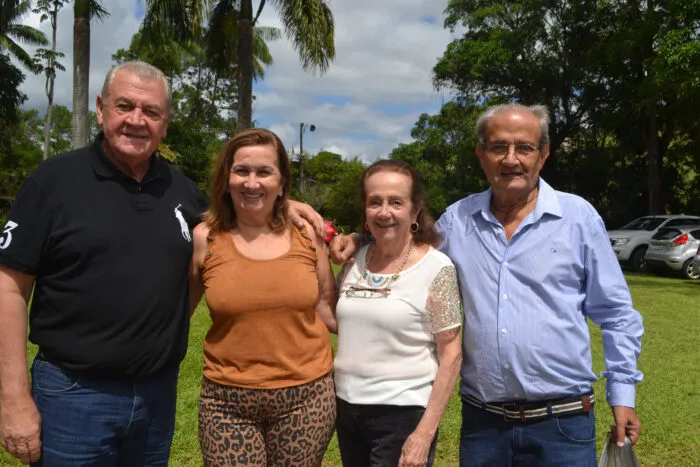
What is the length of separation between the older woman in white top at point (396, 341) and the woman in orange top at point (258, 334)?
14cm

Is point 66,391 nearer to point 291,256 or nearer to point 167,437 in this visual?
point 167,437

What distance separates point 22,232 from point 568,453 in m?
2.22

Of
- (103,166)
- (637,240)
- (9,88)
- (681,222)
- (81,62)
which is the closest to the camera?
(103,166)

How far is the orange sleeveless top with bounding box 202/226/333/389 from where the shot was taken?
2594 mm

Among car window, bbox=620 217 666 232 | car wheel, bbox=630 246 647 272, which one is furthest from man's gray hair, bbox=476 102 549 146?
car window, bbox=620 217 666 232

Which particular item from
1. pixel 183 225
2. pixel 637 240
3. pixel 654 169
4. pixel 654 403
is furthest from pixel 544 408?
pixel 654 169

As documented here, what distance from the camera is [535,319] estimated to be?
2.55 m

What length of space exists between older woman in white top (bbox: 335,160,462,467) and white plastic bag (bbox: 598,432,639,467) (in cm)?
74

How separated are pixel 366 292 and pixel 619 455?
1232mm

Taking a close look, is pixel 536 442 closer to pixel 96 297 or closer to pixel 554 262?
pixel 554 262

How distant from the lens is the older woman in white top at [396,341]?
8.44 feet

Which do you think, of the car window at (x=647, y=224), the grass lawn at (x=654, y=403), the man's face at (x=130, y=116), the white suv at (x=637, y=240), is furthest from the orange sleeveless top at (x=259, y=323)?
the car window at (x=647, y=224)

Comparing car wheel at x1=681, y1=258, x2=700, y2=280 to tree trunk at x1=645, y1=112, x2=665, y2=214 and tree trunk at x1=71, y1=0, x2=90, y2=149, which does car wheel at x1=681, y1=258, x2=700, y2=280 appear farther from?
tree trunk at x1=71, y1=0, x2=90, y2=149

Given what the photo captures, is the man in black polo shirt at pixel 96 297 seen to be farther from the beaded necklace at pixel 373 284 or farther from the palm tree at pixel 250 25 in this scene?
the palm tree at pixel 250 25
